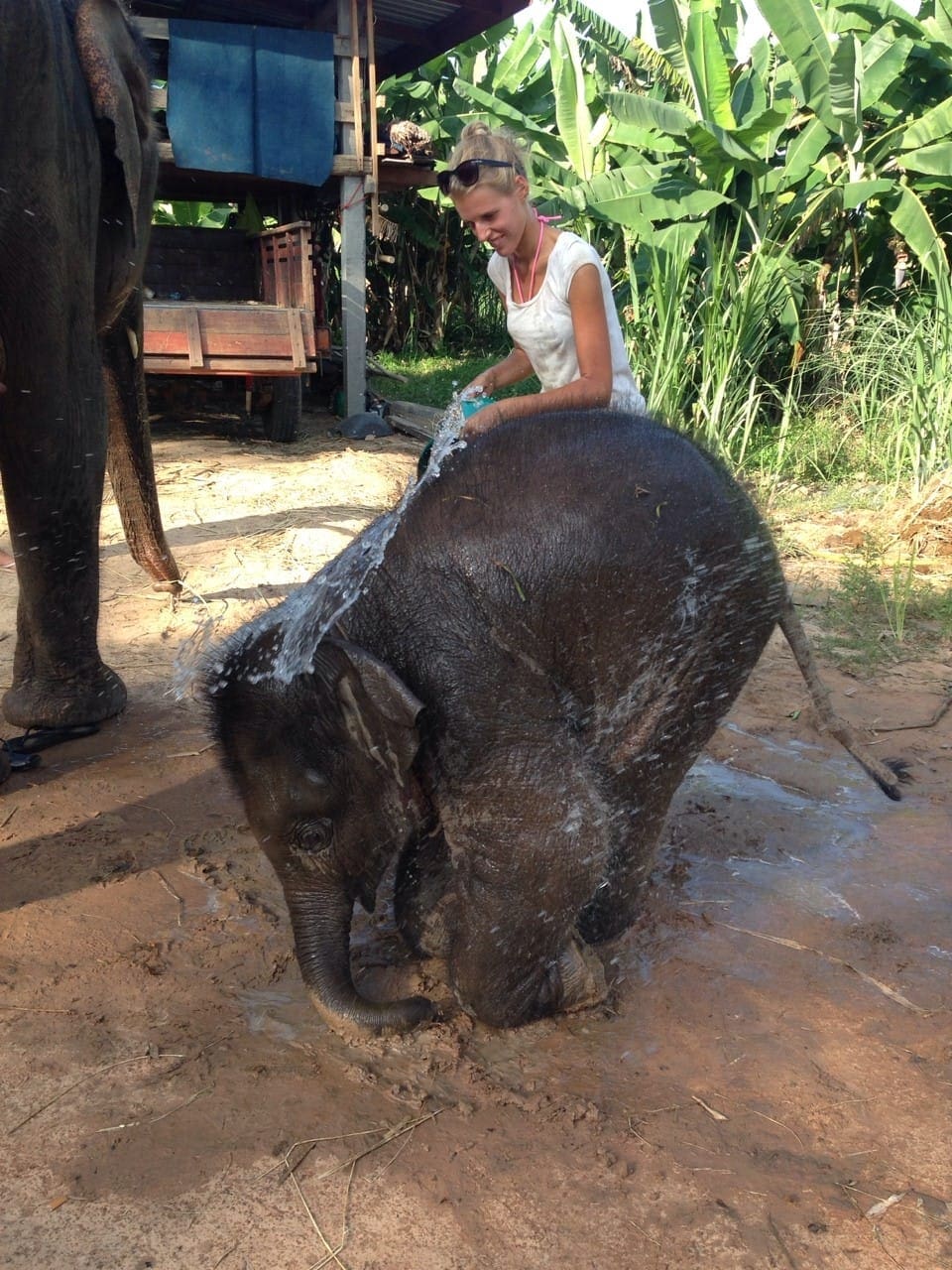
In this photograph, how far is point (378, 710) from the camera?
8.46ft

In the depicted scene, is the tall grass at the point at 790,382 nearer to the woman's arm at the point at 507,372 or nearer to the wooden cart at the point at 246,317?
the wooden cart at the point at 246,317

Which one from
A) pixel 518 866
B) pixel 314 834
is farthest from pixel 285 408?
pixel 518 866

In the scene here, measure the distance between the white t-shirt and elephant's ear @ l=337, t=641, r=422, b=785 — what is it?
4.53 feet

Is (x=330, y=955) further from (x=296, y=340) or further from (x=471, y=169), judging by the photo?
(x=296, y=340)

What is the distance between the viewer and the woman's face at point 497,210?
11.6 feet

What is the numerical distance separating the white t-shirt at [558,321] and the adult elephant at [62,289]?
4.76 feet

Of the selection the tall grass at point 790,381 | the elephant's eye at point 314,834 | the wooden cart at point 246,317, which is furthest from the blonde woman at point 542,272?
the wooden cart at point 246,317

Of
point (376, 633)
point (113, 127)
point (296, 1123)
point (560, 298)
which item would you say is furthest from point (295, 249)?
point (296, 1123)

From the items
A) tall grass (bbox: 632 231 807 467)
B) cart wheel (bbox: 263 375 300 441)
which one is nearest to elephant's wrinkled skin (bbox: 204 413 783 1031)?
tall grass (bbox: 632 231 807 467)

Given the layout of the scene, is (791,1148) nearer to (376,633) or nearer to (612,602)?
(612,602)

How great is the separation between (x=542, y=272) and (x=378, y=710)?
6.06 feet

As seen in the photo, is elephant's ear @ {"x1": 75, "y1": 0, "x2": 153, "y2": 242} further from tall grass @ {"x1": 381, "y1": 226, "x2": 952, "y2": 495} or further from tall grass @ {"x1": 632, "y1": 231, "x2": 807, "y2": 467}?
tall grass @ {"x1": 632, "y1": 231, "x2": 807, "y2": 467}

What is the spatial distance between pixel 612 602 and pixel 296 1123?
143cm

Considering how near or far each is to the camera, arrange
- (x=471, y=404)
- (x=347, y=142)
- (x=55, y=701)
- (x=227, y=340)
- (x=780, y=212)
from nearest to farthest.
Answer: (x=471, y=404) → (x=55, y=701) → (x=227, y=340) → (x=347, y=142) → (x=780, y=212)
